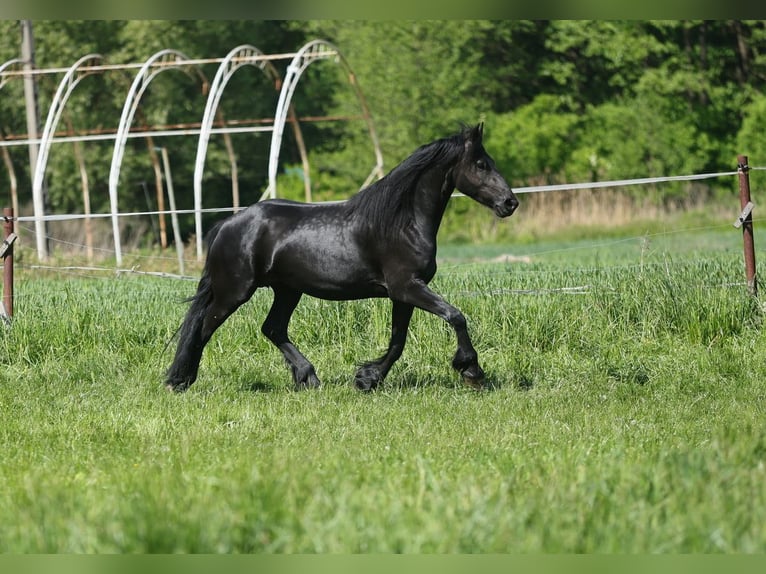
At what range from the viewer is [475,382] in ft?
27.4

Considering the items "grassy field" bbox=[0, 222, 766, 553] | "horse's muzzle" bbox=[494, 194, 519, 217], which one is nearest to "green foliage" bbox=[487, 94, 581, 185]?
"grassy field" bbox=[0, 222, 766, 553]

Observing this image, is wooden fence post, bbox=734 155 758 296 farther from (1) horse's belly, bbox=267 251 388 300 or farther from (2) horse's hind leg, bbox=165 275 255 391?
(2) horse's hind leg, bbox=165 275 255 391

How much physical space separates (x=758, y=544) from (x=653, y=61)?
126 ft

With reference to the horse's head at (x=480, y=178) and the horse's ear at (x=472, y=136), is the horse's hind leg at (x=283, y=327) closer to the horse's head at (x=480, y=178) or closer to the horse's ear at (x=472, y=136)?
the horse's head at (x=480, y=178)

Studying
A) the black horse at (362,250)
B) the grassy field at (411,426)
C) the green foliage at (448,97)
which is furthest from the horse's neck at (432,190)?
the green foliage at (448,97)

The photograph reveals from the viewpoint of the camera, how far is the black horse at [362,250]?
27.7 ft

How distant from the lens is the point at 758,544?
3.49 m

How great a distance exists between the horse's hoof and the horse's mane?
1.23 metres

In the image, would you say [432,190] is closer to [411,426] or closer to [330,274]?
[330,274]

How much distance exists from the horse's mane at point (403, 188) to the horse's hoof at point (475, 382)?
1225 millimetres

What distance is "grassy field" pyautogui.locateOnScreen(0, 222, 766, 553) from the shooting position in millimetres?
3771

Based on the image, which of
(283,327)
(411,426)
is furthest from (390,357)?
(411,426)
